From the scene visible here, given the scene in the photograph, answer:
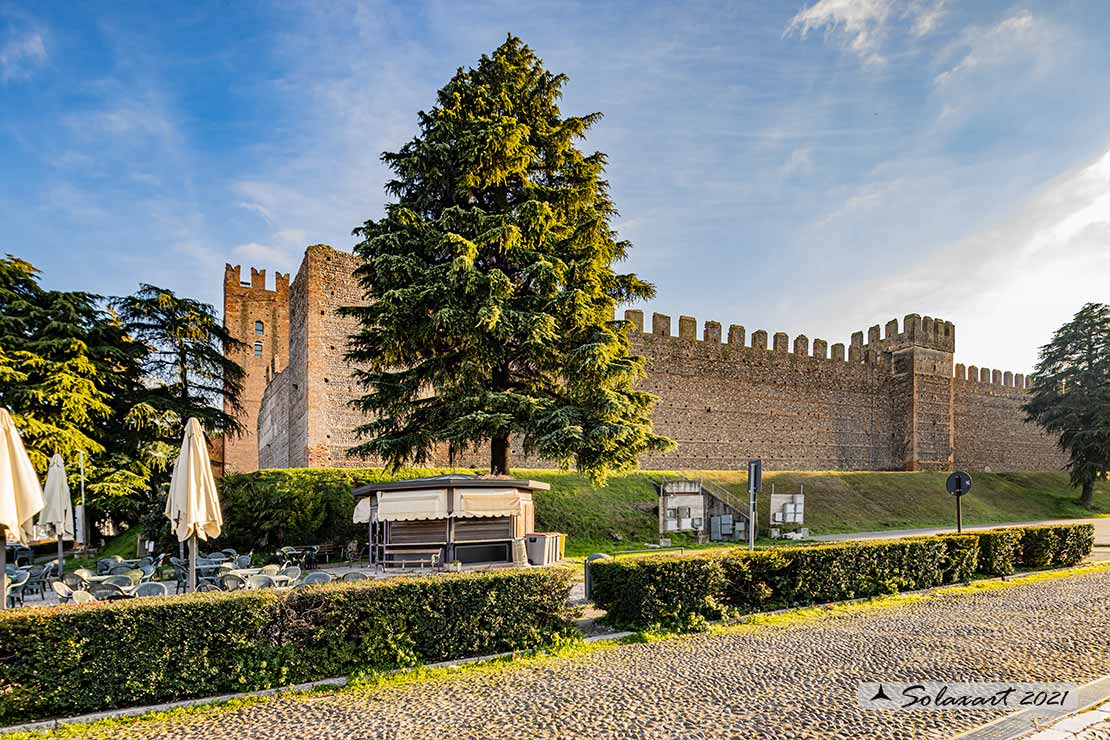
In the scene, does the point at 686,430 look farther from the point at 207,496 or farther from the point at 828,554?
the point at 207,496

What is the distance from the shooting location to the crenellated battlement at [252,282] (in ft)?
144

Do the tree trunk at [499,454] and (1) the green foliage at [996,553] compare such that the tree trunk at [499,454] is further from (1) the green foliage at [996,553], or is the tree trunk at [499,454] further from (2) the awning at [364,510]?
(1) the green foliage at [996,553]

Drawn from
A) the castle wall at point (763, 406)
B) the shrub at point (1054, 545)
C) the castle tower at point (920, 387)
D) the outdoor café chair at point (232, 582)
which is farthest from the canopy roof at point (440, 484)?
the castle tower at point (920, 387)

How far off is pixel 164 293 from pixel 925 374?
39.1m

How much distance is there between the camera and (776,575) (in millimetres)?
9055

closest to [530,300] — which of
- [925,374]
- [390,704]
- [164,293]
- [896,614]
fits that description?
[896,614]

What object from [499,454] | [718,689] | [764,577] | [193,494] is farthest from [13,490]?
[499,454]

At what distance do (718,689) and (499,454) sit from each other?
1073 centimetres

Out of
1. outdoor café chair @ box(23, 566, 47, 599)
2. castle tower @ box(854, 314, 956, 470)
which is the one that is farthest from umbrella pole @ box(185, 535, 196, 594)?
castle tower @ box(854, 314, 956, 470)

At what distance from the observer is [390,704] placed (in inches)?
213

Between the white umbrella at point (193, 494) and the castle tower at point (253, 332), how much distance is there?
35901 millimetres

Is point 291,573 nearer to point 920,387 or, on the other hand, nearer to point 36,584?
point 36,584

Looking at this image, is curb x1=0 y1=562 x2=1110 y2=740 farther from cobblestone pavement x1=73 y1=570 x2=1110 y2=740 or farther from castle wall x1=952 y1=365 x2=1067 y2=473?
castle wall x1=952 y1=365 x2=1067 y2=473

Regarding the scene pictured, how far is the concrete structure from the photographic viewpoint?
22.1 metres
